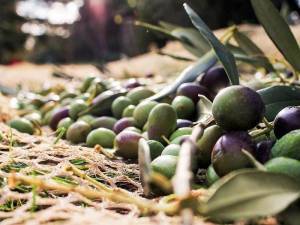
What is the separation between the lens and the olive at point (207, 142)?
2.95ft

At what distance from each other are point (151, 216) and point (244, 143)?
219 millimetres

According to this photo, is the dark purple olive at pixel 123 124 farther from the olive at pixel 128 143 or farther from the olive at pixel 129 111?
the olive at pixel 128 143

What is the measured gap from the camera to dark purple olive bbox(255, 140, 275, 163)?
2.61 ft

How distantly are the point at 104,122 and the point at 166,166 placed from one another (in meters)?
0.67

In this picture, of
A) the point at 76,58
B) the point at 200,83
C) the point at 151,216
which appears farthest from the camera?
the point at 76,58

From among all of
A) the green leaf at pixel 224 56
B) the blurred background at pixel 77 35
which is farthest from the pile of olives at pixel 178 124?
the blurred background at pixel 77 35

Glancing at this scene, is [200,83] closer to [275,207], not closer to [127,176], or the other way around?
[127,176]

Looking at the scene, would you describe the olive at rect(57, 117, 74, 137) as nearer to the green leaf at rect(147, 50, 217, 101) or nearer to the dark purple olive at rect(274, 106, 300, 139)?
the green leaf at rect(147, 50, 217, 101)

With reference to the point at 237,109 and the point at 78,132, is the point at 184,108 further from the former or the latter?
the point at 237,109

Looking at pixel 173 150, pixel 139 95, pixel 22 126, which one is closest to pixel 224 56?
pixel 173 150

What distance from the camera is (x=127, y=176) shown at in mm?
1013

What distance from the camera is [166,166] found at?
84cm

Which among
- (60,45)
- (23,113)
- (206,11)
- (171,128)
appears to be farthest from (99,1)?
(171,128)

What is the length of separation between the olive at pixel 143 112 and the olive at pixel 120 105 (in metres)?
0.19
